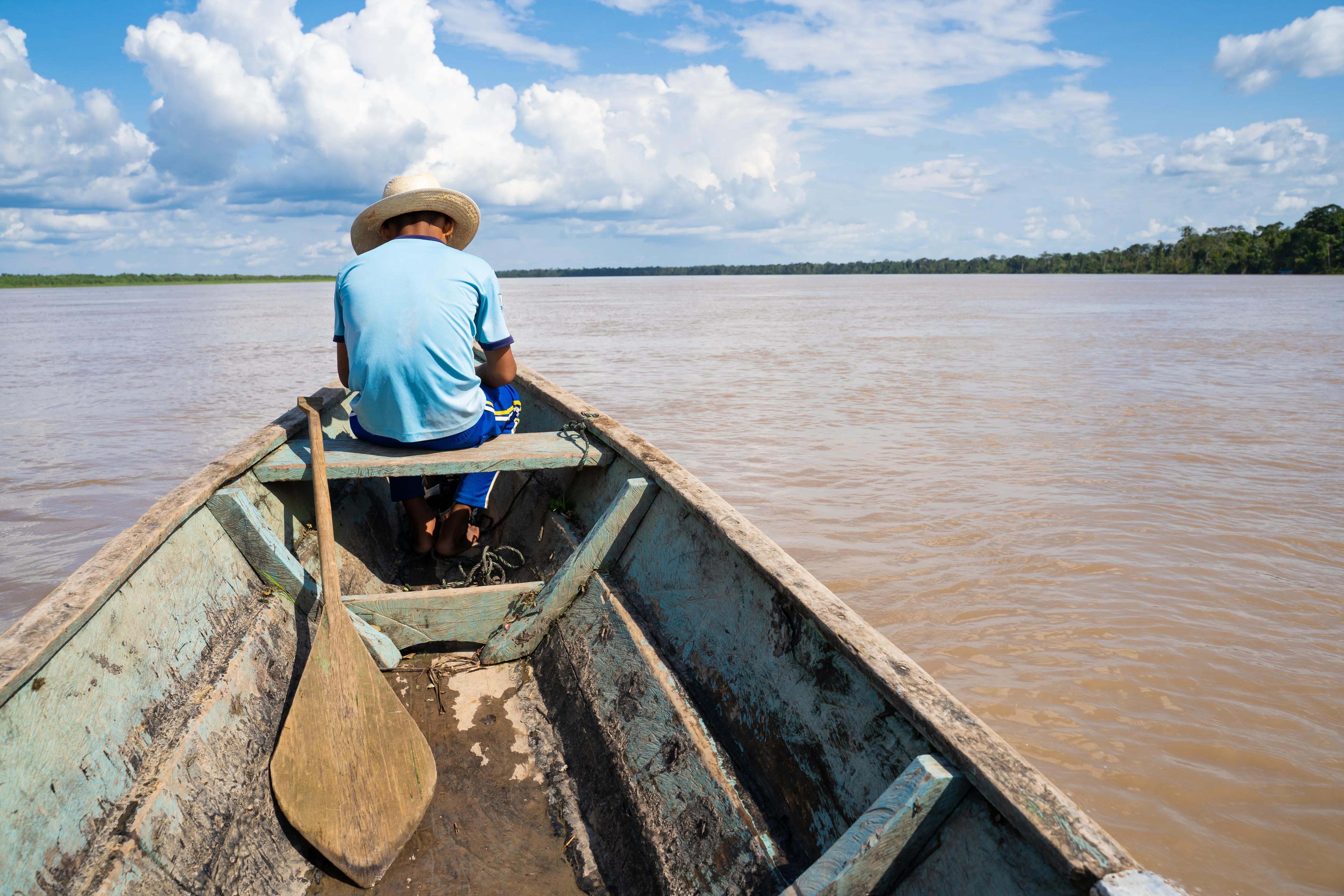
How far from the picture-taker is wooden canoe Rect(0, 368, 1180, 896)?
126cm

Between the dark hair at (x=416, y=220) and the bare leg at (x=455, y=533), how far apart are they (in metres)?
1.21

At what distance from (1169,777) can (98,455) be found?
859 centimetres

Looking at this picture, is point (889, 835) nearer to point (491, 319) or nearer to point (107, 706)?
point (107, 706)

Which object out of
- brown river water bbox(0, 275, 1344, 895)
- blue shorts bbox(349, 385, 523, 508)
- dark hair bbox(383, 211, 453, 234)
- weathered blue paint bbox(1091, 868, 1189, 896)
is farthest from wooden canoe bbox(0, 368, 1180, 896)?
brown river water bbox(0, 275, 1344, 895)

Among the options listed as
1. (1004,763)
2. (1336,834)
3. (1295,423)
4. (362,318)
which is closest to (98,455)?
(362,318)

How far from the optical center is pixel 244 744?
6.30 ft

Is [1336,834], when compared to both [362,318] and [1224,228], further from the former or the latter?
[1224,228]

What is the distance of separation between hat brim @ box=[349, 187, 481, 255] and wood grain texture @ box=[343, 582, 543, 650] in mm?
1448

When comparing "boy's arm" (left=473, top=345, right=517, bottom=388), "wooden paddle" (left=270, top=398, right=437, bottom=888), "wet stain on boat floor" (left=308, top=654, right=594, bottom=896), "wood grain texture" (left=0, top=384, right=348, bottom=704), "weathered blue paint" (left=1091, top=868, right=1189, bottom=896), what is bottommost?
"wet stain on boat floor" (left=308, top=654, right=594, bottom=896)

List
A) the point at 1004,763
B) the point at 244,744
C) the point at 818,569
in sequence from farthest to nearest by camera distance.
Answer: the point at 818,569
the point at 244,744
the point at 1004,763

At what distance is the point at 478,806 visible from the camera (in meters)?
2.06

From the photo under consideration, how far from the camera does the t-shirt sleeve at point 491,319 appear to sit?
3.02 m

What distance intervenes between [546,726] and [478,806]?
1.15 feet

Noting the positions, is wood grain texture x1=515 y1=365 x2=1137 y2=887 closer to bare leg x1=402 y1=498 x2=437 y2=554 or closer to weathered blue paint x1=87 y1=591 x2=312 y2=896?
weathered blue paint x1=87 y1=591 x2=312 y2=896
